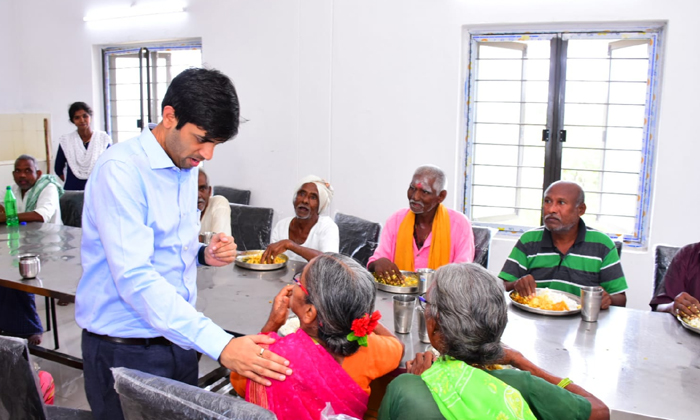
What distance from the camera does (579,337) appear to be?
6.98 ft

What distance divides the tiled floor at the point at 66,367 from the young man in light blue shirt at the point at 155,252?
173cm

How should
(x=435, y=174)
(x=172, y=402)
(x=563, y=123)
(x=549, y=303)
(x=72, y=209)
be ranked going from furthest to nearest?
(x=72, y=209), (x=563, y=123), (x=435, y=174), (x=549, y=303), (x=172, y=402)

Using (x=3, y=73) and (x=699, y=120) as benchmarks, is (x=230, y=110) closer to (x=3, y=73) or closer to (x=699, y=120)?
(x=699, y=120)

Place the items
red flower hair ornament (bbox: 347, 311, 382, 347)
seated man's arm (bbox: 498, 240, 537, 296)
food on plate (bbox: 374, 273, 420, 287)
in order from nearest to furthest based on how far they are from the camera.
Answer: red flower hair ornament (bbox: 347, 311, 382, 347)
food on plate (bbox: 374, 273, 420, 287)
seated man's arm (bbox: 498, 240, 537, 296)

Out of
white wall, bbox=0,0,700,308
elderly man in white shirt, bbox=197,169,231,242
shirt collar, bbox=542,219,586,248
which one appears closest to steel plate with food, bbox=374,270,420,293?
shirt collar, bbox=542,219,586,248

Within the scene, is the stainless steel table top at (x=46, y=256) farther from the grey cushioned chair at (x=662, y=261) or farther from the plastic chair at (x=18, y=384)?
the grey cushioned chair at (x=662, y=261)

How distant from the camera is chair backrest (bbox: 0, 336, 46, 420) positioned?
4.98 ft

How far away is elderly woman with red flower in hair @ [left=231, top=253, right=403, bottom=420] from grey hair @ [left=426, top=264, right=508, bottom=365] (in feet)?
0.77

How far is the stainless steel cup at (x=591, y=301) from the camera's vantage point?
225cm

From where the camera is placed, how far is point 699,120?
4.07 m

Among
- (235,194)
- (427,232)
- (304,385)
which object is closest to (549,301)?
(427,232)

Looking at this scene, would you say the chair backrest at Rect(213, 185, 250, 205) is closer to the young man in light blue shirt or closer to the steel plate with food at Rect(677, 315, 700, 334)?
the young man in light blue shirt

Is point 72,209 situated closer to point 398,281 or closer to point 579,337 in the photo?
point 398,281

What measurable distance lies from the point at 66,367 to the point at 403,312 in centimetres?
259
